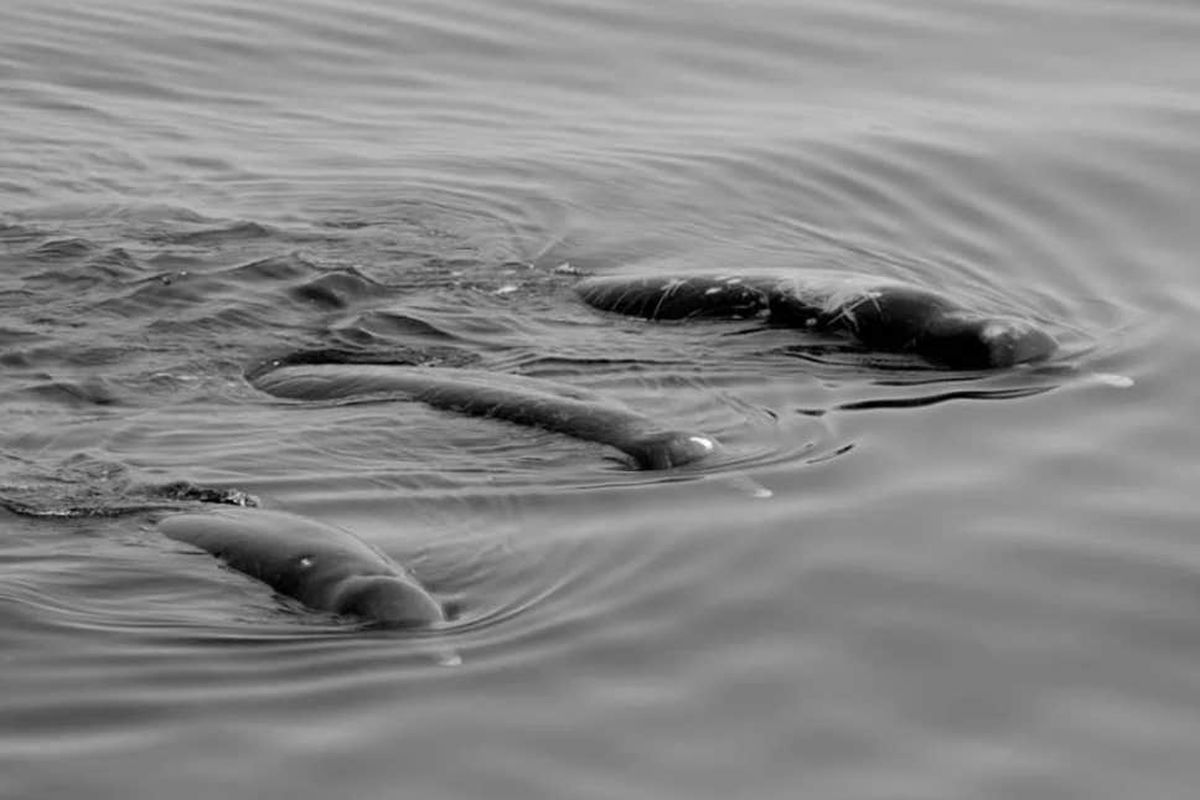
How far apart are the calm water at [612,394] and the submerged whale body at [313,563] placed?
0.10 metres

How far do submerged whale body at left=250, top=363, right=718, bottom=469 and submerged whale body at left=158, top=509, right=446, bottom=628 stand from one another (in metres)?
1.84

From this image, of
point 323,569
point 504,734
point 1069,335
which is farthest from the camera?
point 1069,335

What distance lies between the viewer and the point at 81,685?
9.50 m

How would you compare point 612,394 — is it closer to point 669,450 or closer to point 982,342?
point 669,450

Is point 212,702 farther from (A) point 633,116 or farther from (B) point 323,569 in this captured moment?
(A) point 633,116

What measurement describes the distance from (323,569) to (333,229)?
627cm

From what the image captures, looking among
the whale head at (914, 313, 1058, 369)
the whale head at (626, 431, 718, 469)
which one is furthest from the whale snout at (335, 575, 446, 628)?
the whale head at (914, 313, 1058, 369)

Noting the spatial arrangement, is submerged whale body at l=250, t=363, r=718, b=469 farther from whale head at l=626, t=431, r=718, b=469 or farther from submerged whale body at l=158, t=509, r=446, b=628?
submerged whale body at l=158, t=509, r=446, b=628

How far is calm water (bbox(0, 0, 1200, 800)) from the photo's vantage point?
30.4 ft

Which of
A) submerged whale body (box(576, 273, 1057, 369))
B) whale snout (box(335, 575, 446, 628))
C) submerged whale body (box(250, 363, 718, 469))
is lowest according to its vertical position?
whale snout (box(335, 575, 446, 628))

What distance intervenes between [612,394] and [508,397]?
81 cm

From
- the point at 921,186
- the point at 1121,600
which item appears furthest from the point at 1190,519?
the point at 921,186

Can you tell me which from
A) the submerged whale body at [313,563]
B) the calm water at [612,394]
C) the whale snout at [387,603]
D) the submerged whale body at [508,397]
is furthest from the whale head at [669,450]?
the whale snout at [387,603]

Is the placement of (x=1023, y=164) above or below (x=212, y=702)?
above
